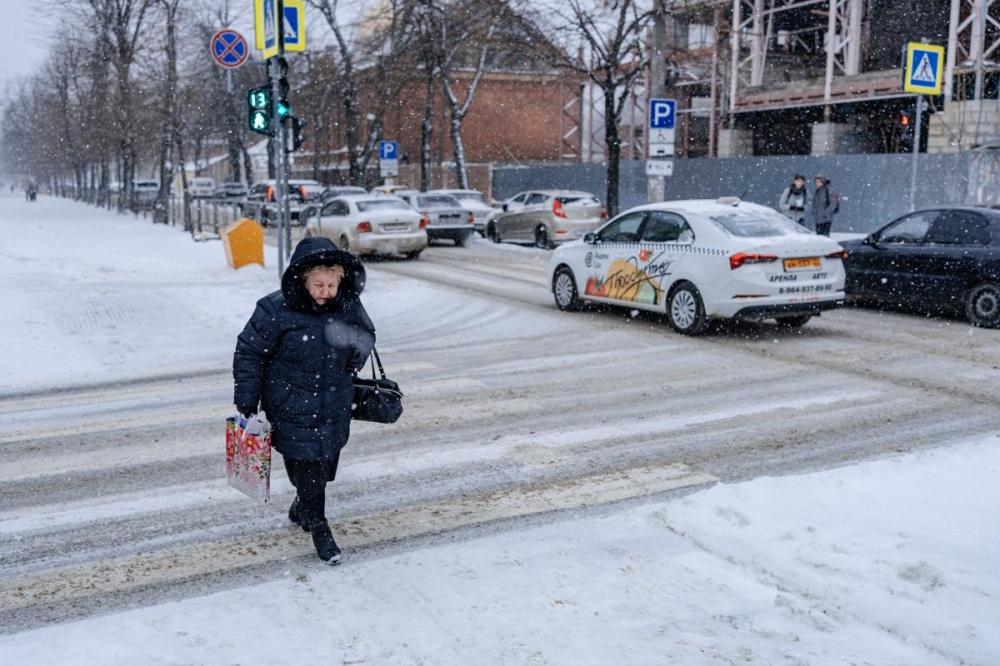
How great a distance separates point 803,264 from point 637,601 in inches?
314

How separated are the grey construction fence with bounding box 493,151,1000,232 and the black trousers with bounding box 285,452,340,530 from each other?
56.7ft

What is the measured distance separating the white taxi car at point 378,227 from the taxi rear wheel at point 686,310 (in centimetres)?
1147

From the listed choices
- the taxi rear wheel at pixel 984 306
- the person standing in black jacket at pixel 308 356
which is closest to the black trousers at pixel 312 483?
the person standing in black jacket at pixel 308 356

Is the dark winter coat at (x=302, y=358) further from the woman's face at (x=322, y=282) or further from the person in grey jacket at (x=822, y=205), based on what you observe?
the person in grey jacket at (x=822, y=205)

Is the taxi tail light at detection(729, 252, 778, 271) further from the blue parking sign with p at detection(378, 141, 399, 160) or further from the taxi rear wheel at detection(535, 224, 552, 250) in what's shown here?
the blue parking sign with p at detection(378, 141, 399, 160)

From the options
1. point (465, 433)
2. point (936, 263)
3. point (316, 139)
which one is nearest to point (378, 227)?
point (936, 263)

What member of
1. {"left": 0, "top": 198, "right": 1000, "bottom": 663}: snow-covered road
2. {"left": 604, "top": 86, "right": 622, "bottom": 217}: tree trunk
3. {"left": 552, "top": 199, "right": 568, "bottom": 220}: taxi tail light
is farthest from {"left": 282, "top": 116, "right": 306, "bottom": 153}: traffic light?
{"left": 604, "top": 86, "right": 622, "bottom": 217}: tree trunk

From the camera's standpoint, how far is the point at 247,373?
4.65 metres

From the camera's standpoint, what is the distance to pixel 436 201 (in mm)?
28000

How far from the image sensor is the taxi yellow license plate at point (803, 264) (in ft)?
37.7

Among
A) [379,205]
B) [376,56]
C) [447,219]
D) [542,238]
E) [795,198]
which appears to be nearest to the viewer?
[795,198]

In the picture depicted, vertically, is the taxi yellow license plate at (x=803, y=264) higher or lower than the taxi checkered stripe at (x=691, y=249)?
lower

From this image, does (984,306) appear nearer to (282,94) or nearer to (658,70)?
(282,94)

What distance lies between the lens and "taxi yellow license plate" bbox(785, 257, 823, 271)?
1148cm
